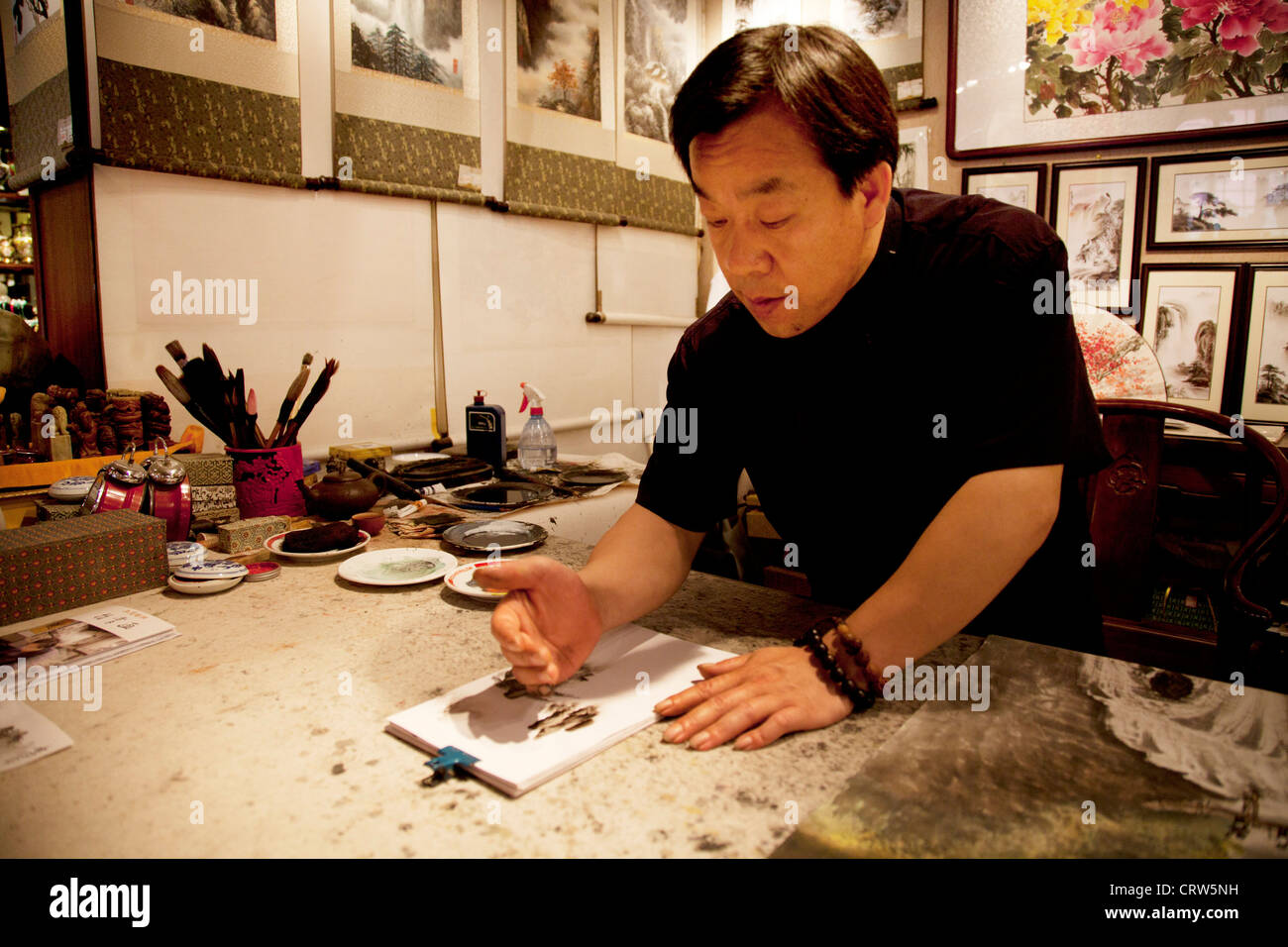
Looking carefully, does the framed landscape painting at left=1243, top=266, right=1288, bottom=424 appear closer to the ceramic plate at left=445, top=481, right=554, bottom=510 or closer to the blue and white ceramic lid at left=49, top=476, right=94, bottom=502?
the ceramic plate at left=445, top=481, right=554, bottom=510

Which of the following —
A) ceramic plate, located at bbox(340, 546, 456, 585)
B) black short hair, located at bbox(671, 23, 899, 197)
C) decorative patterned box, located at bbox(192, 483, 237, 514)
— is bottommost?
ceramic plate, located at bbox(340, 546, 456, 585)

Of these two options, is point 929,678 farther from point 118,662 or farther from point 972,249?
point 118,662

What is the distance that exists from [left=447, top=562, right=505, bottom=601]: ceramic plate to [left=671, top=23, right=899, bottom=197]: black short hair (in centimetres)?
70

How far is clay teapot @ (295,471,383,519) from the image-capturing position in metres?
1.61

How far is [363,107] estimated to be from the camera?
2385mm

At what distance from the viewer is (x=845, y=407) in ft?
3.66

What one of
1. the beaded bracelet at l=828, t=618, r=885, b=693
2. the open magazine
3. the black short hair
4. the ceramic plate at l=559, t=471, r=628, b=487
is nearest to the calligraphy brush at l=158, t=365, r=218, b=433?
the open magazine

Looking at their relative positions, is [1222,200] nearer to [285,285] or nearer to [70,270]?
[285,285]

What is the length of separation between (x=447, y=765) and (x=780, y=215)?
70cm

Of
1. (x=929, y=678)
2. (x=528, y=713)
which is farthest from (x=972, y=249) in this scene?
(x=528, y=713)

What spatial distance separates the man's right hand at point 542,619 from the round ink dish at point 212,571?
0.59 m

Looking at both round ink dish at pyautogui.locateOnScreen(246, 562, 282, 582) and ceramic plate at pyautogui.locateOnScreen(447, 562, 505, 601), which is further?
round ink dish at pyautogui.locateOnScreen(246, 562, 282, 582)

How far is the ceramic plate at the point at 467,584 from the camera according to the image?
3.79 feet
